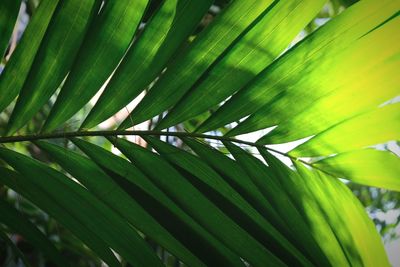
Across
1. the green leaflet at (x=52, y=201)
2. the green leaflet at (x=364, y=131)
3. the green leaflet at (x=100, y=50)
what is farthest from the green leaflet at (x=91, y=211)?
the green leaflet at (x=364, y=131)

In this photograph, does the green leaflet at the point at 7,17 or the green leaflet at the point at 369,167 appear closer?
the green leaflet at the point at 7,17

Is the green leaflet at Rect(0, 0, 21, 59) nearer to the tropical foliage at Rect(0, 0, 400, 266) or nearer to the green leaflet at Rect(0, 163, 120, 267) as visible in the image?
the tropical foliage at Rect(0, 0, 400, 266)

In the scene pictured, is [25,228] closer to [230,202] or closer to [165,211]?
[165,211]

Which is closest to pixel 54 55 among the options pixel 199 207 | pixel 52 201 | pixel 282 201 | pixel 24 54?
pixel 24 54

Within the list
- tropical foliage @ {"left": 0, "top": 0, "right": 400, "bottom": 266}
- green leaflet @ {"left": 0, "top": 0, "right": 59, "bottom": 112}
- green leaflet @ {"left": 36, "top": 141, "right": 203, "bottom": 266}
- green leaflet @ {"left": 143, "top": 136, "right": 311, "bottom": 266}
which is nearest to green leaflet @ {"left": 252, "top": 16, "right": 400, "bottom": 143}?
tropical foliage @ {"left": 0, "top": 0, "right": 400, "bottom": 266}

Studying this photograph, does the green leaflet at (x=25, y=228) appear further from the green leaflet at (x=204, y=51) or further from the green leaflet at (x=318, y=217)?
the green leaflet at (x=318, y=217)

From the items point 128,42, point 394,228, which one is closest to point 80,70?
point 128,42
